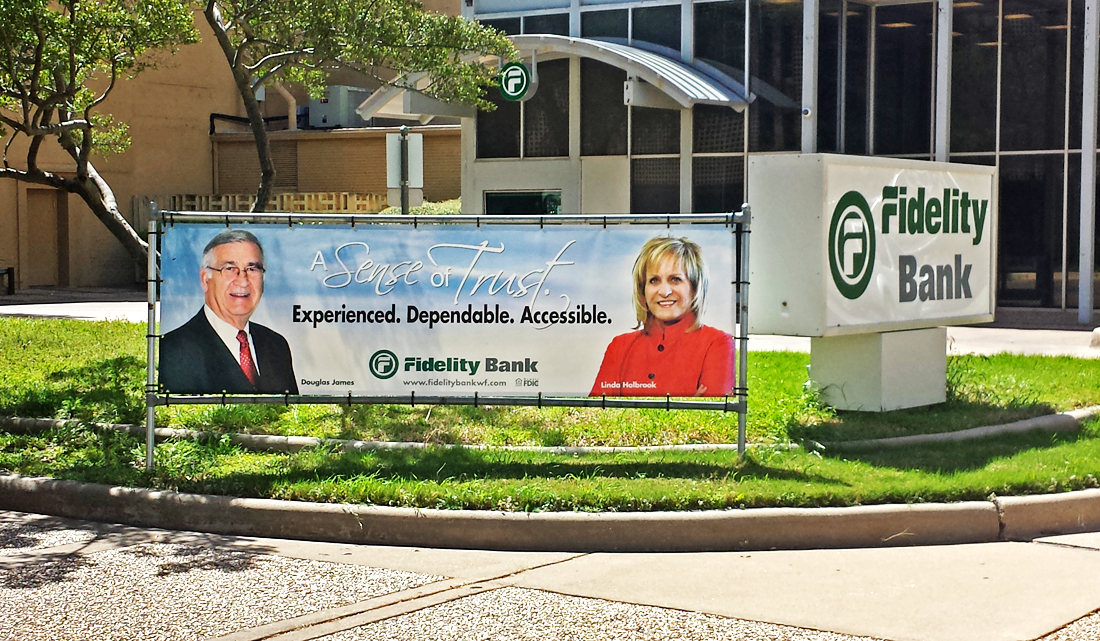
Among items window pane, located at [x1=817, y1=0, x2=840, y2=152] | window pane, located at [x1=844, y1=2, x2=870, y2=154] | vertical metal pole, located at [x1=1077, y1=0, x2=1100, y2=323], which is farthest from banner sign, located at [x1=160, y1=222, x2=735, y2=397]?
window pane, located at [x1=844, y1=2, x2=870, y2=154]

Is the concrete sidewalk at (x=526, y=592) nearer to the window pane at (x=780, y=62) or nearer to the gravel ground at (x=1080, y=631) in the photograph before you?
the gravel ground at (x=1080, y=631)

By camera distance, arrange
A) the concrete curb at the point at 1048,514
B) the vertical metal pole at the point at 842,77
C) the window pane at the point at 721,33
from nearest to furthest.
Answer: the concrete curb at the point at 1048,514 < the window pane at the point at 721,33 < the vertical metal pole at the point at 842,77

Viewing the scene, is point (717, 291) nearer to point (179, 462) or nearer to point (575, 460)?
point (575, 460)

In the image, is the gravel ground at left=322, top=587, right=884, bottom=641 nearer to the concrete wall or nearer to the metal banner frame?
the metal banner frame

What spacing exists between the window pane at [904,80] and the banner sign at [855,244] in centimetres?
1463

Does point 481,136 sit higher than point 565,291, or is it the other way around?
point 481,136

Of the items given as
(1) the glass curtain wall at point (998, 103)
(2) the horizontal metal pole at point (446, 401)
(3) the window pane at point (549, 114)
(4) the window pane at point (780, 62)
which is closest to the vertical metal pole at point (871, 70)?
(1) the glass curtain wall at point (998, 103)

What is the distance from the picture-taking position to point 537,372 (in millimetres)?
8742

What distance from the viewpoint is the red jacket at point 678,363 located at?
28.5ft

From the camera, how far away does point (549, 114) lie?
1091 inches

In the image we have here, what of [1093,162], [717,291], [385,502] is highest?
[1093,162]

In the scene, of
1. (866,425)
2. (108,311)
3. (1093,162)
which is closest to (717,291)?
(866,425)

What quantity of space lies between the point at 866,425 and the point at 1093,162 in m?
14.4

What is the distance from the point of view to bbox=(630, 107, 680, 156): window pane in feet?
87.0
